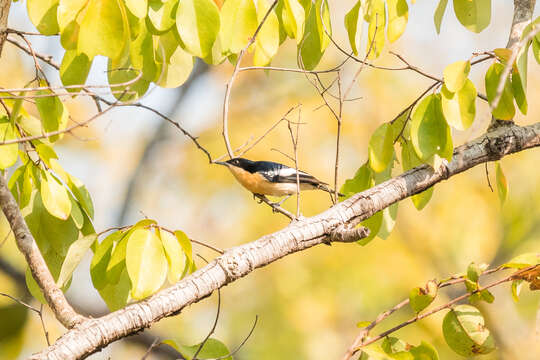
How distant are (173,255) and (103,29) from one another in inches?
28.1

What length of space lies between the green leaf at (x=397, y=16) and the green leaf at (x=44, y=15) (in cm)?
117

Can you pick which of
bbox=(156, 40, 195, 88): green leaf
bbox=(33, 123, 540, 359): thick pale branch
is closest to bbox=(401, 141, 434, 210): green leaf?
bbox=(33, 123, 540, 359): thick pale branch

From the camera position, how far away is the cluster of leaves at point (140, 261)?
67.1 inches

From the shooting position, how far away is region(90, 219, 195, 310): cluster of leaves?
1705 mm

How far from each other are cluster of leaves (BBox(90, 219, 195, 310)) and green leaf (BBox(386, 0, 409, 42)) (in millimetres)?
1078

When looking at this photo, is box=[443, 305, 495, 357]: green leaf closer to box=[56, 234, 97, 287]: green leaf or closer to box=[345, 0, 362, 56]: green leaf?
box=[345, 0, 362, 56]: green leaf

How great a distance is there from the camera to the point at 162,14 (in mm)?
1788

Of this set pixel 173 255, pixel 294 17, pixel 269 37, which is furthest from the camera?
pixel 269 37

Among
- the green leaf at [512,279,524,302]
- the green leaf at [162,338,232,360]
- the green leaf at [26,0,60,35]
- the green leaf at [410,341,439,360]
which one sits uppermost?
the green leaf at [26,0,60,35]

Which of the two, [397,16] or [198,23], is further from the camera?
[397,16]

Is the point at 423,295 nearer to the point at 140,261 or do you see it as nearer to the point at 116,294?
the point at 140,261

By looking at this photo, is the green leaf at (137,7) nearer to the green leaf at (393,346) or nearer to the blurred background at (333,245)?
the green leaf at (393,346)

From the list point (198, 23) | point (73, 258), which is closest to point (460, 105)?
point (198, 23)

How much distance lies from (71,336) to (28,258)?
1.38 feet
